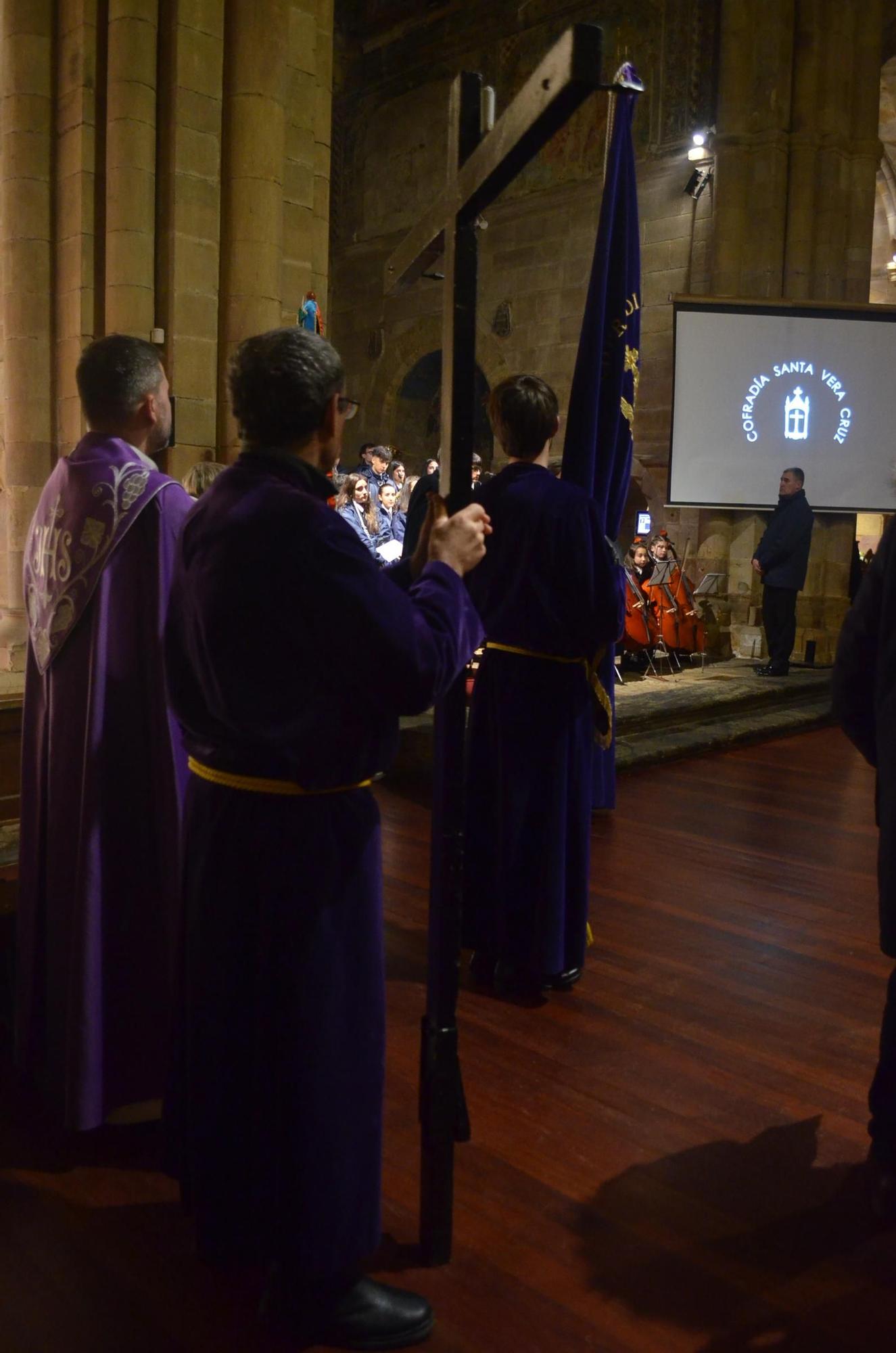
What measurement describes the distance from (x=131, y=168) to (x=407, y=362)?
1007 cm

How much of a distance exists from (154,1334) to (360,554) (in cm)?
131

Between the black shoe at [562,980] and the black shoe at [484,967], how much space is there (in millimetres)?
167

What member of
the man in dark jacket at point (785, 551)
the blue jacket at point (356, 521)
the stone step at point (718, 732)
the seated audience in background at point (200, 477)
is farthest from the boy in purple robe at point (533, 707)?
the man in dark jacket at point (785, 551)

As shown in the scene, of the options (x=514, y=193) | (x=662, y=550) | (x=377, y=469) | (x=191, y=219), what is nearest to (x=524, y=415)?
(x=191, y=219)

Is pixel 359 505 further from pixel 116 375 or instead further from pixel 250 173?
pixel 116 375

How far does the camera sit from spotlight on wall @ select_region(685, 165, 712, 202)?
12.1 meters

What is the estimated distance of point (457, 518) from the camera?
185 cm

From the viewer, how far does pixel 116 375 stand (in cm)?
240

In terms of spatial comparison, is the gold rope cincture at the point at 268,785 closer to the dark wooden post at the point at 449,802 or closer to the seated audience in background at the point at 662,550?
the dark wooden post at the point at 449,802

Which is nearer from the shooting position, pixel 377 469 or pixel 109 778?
pixel 109 778

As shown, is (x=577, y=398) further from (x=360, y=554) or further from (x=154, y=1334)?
(x=154, y=1334)

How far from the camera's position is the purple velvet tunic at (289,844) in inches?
65.3

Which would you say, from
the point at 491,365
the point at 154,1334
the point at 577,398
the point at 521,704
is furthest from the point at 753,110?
the point at 154,1334

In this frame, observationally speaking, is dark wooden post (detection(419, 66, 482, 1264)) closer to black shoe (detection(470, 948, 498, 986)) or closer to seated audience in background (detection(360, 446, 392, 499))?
black shoe (detection(470, 948, 498, 986))
